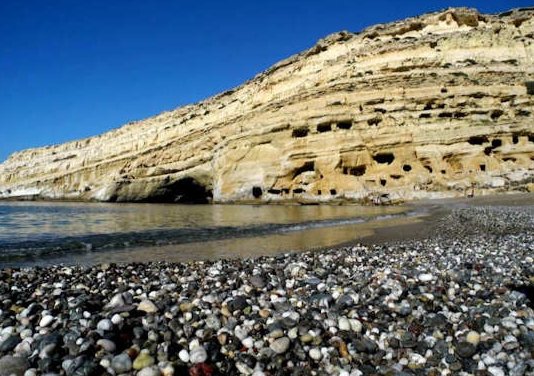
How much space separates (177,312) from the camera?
4.53m

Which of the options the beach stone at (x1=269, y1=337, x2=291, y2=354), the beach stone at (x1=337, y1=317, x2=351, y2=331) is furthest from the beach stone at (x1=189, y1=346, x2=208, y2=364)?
the beach stone at (x1=337, y1=317, x2=351, y2=331)

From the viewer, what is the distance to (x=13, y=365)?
334cm

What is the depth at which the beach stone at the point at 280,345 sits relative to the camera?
3.79 metres

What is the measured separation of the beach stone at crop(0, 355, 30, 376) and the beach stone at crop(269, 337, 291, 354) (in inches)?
77.6

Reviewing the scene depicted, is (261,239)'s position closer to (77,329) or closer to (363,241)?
(363,241)

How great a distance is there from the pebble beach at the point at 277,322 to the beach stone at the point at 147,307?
0.05 feet

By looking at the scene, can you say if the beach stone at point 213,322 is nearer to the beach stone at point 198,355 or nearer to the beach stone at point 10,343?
the beach stone at point 198,355

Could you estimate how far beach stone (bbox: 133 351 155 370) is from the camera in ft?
11.3

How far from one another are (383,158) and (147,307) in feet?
105

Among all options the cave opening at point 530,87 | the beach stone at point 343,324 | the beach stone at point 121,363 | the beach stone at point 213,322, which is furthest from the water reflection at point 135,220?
the cave opening at point 530,87

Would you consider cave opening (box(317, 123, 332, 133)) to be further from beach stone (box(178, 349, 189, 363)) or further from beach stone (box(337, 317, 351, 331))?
beach stone (box(178, 349, 189, 363))

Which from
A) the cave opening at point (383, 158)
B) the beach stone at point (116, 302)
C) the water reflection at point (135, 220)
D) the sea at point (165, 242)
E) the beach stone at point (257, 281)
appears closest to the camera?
the beach stone at point (116, 302)

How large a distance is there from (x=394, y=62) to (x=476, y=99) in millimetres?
7269

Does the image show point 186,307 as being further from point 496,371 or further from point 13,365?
point 496,371
